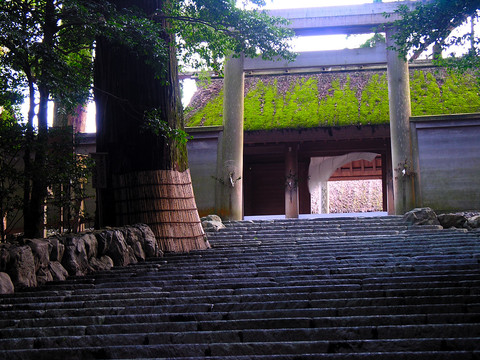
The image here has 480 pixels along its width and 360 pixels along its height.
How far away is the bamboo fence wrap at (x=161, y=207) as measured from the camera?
7.48 m

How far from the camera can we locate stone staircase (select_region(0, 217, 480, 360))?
2.71 m

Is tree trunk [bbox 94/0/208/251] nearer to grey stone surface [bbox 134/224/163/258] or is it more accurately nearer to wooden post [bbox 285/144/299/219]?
grey stone surface [bbox 134/224/163/258]

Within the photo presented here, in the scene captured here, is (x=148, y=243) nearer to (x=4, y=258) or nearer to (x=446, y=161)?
(x=4, y=258)

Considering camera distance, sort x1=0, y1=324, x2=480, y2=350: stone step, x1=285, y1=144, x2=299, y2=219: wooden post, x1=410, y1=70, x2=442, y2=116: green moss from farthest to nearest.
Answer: x1=285, y1=144, x2=299, y2=219: wooden post < x1=410, y1=70, x2=442, y2=116: green moss < x1=0, y1=324, x2=480, y2=350: stone step

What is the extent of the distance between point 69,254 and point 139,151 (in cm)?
314

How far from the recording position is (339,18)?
13.2 metres

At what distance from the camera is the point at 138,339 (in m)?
2.94

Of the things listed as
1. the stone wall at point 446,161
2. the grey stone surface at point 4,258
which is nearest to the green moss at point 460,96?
the stone wall at point 446,161

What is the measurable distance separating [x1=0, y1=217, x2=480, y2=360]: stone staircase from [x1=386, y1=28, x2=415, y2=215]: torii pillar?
7.27 metres

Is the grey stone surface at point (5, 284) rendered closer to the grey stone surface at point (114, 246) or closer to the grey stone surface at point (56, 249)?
the grey stone surface at point (56, 249)

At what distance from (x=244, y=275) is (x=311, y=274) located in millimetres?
643

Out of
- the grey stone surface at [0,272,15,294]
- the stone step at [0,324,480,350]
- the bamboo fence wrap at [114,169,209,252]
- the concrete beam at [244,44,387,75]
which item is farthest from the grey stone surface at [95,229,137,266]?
the concrete beam at [244,44,387,75]

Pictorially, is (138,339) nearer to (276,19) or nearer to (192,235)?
(192,235)

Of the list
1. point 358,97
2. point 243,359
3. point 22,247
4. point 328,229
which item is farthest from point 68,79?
point 358,97
